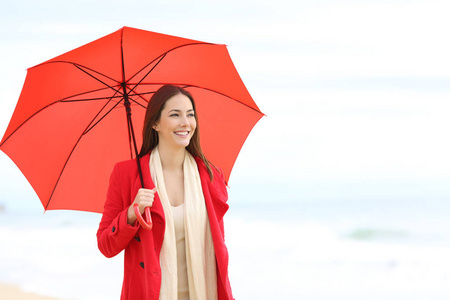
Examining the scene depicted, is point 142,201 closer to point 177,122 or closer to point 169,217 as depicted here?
point 169,217

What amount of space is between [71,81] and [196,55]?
65 centimetres

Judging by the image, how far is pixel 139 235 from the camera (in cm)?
276

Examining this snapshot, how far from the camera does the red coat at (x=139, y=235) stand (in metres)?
2.70

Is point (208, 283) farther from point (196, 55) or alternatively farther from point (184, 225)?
point (196, 55)

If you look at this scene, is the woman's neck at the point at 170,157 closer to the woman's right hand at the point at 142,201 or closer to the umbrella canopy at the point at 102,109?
the woman's right hand at the point at 142,201

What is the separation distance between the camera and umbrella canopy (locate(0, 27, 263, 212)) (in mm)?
3006

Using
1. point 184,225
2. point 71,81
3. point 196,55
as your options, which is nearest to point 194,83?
point 196,55

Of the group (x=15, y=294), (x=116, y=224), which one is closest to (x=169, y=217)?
(x=116, y=224)

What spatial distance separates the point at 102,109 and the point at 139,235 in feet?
2.85

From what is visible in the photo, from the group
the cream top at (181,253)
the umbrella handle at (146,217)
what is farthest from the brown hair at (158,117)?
the umbrella handle at (146,217)

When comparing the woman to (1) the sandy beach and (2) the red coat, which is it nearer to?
(2) the red coat

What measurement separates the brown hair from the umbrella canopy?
0.68ft

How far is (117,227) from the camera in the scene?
2693 mm

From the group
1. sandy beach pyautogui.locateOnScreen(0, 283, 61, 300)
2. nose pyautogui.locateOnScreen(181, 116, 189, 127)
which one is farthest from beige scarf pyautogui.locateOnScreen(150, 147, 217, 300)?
sandy beach pyautogui.locateOnScreen(0, 283, 61, 300)
